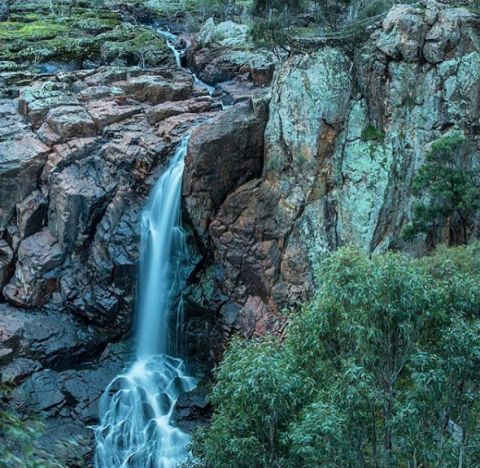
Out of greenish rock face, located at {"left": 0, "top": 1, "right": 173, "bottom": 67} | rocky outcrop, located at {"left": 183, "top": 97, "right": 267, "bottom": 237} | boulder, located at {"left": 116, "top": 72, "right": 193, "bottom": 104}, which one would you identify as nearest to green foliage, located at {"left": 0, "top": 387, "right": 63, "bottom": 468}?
rocky outcrop, located at {"left": 183, "top": 97, "right": 267, "bottom": 237}

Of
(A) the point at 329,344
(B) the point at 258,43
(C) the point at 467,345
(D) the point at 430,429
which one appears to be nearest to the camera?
(C) the point at 467,345

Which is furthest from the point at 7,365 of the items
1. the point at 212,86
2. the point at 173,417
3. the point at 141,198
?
the point at 212,86

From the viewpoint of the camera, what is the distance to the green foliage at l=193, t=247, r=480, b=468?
11.8 meters

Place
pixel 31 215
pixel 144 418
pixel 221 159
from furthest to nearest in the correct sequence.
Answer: pixel 31 215 < pixel 221 159 < pixel 144 418

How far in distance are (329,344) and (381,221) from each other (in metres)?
12.5

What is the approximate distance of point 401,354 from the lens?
503 inches

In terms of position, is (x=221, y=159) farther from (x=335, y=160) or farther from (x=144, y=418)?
(x=144, y=418)

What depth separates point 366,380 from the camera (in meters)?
12.0

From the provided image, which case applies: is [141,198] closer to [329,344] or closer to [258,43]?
[258,43]

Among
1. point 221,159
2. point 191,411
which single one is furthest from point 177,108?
point 191,411

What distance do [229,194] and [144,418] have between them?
1039cm

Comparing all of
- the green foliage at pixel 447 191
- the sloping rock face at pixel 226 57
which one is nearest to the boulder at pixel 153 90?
the sloping rock face at pixel 226 57

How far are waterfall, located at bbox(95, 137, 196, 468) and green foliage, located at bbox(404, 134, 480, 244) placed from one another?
11524 millimetres

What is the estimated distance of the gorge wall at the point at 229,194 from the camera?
24734 millimetres
